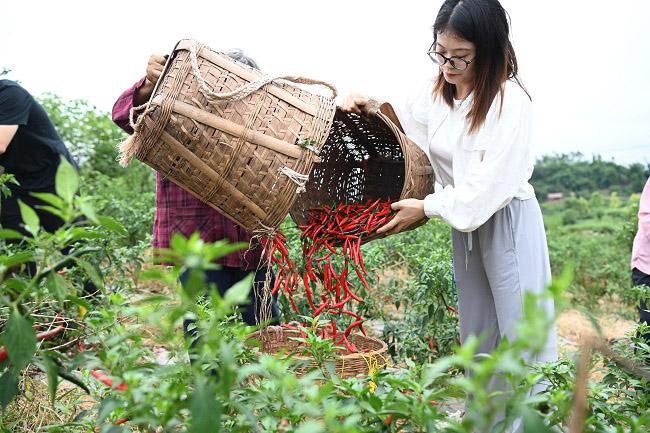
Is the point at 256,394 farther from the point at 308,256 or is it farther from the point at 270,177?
the point at 308,256

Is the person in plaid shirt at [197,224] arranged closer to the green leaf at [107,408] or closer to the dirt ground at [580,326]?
the green leaf at [107,408]

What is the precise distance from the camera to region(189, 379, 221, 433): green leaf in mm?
848

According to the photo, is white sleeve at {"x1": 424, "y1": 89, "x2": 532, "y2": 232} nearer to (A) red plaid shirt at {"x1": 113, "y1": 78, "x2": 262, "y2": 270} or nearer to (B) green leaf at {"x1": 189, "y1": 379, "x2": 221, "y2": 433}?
(A) red plaid shirt at {"x1": 113, "y1": 78, "x2": 262, "y2": 270}

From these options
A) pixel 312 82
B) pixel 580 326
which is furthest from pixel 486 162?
pixel 580 326

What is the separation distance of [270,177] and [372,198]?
0.93m

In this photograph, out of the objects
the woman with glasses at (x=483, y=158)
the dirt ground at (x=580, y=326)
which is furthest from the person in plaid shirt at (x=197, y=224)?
the dirt ground at (x=580, y=326)

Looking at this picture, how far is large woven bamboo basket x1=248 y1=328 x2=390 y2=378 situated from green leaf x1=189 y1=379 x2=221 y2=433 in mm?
725

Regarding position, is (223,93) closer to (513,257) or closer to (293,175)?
(293,175)

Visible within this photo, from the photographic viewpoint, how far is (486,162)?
2139 mm

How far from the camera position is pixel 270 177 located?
6.39ft

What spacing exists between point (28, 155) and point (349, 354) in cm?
188

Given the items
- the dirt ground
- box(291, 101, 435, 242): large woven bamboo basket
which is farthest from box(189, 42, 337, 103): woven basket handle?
the dirt ground

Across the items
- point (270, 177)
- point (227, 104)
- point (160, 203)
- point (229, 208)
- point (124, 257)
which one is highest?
point (227, 104)

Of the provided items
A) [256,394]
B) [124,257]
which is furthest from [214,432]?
[124,257]
